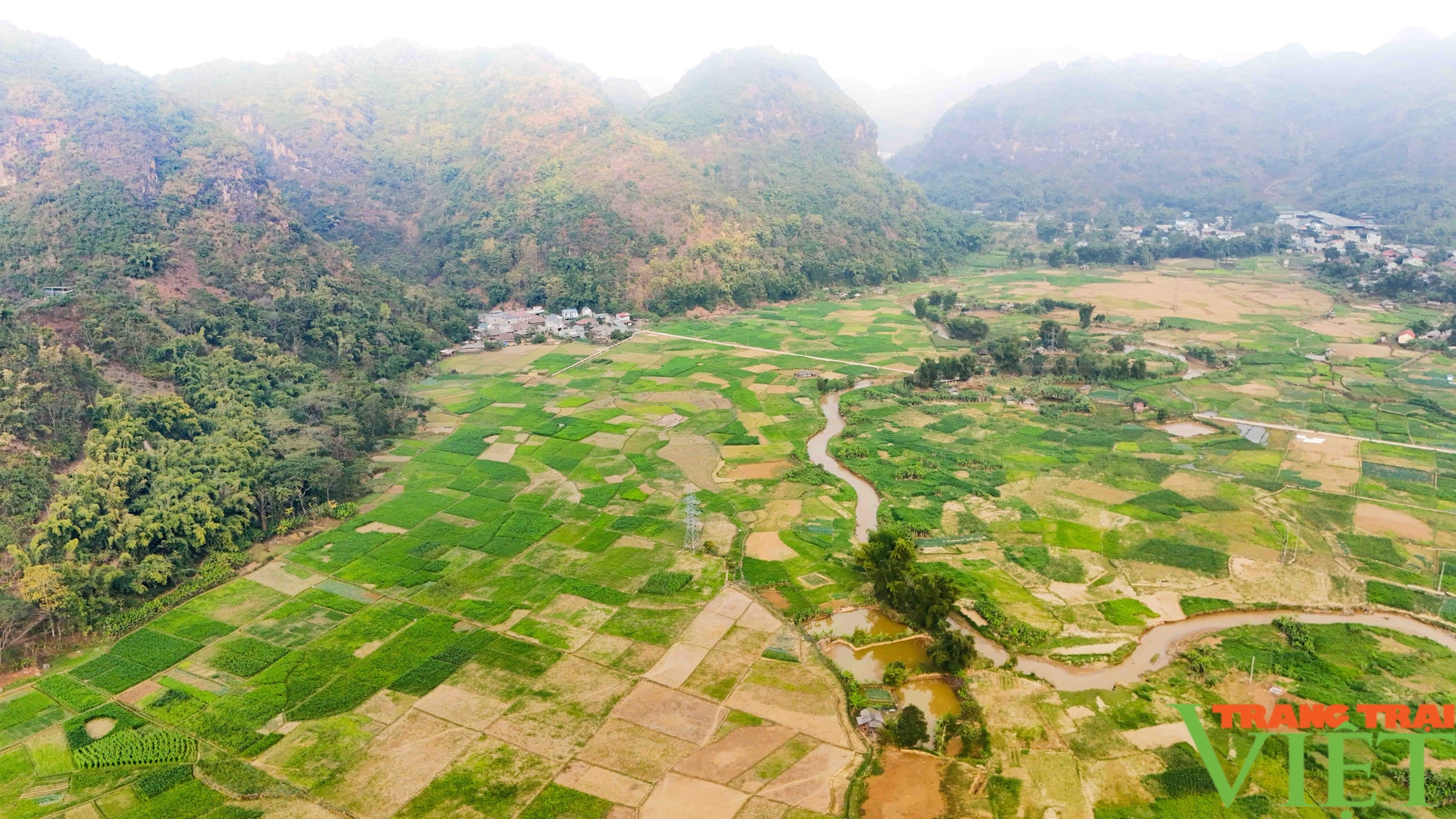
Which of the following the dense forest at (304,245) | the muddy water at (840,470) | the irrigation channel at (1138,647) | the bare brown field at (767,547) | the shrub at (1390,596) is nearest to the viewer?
the irrigation channel at (1138,647)

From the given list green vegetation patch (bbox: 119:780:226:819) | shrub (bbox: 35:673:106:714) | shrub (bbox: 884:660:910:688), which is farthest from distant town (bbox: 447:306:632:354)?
green vegetation patch (bbox: 119:780:226:819)

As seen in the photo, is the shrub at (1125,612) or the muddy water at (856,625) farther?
the muddy water at (856,625)

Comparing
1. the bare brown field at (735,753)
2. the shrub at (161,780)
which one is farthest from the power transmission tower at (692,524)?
the shrub at (161,780)

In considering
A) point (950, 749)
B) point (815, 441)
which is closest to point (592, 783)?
point (950, 749)

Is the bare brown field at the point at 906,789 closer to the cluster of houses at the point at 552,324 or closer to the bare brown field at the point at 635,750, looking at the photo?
the bare brown field at the point at 635,750

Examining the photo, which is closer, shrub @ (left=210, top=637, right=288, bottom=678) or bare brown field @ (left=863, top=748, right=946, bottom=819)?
bare brown field @ (left=863, top=748, right=946, bottom=819)

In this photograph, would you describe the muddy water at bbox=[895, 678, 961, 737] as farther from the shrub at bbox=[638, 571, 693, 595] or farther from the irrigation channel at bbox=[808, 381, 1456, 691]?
the shrub at bbox=[638, 571, 693, 595]

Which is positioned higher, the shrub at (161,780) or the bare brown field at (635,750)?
the shrub at (161,780)

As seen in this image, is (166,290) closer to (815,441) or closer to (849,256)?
(815,441)
